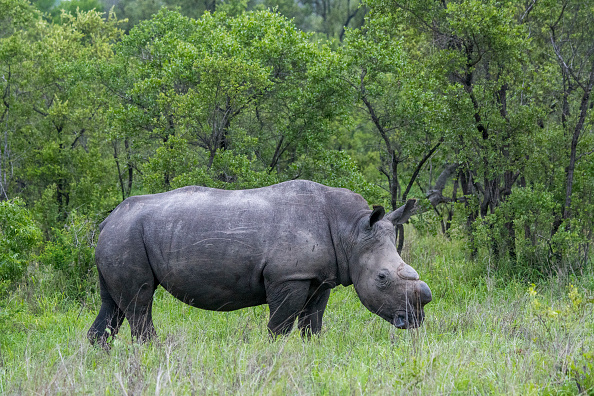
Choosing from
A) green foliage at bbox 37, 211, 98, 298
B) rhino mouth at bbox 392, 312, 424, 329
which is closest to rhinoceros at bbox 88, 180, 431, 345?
rhino mouth at bbox 392, 312, 424, 329

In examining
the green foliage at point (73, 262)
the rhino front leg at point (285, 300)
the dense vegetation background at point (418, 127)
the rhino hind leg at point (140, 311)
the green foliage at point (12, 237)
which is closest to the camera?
the rhino front leg at point (285, 300)

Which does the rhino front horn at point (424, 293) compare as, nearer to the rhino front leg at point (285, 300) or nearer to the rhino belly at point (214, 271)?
the rhino front leg at point (285, 300)

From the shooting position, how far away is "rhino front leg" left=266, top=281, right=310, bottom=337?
6016mm

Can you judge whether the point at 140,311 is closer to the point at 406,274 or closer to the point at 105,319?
the point at 105,319

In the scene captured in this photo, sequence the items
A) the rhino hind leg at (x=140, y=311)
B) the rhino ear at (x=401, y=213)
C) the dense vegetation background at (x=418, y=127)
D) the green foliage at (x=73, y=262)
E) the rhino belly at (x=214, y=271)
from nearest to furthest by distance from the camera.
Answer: the rhino belly at (x=214, y=271), the rhino hind leg at (x=140, y=311), the rhino ear at (x=401, y=213), the green foliage at (x=73, y=262), the dense vegetation background at (x=418, y=127)

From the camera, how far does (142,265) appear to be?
6234 mm

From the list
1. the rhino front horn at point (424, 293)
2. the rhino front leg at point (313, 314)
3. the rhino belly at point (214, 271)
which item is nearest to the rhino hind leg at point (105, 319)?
the rhino belly at point (214, 271)

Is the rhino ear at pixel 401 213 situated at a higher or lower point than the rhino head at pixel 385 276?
higher

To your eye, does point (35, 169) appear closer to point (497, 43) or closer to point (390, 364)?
point (497, 43)

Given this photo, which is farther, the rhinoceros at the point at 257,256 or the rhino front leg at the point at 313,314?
the rhino front leg at the point at 313,314

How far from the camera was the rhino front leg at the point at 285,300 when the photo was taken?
6016mm

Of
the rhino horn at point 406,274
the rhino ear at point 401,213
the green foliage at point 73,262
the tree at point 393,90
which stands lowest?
the green foliage at point 73,262

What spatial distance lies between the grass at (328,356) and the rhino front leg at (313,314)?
0.12m

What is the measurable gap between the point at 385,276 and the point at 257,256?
4.11 ft
